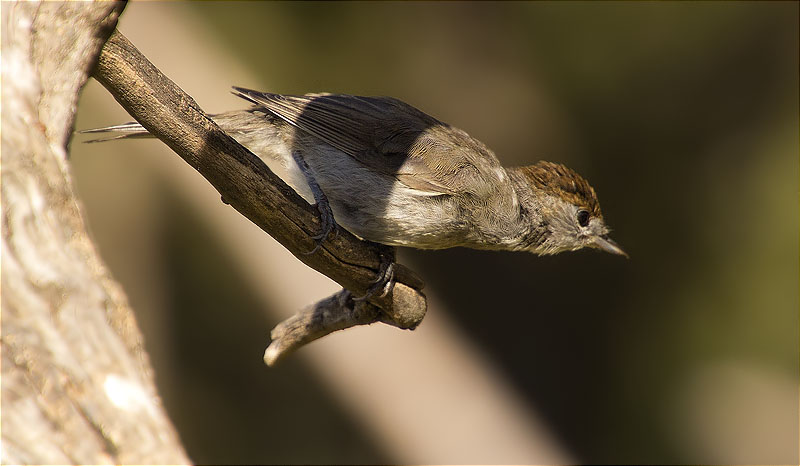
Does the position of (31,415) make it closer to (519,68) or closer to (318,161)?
(318,161)

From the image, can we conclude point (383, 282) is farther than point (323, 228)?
Yes

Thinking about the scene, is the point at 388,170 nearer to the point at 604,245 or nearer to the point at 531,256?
the point at 604,245

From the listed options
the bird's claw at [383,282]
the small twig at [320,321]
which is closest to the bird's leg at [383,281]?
the bird's claw at [383,282]

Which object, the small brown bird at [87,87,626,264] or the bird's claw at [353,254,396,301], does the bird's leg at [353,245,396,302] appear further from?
the small brown bird at [87,87,626,264]

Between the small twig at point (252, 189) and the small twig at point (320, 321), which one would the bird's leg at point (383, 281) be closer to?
the small twig at point (252, 189)

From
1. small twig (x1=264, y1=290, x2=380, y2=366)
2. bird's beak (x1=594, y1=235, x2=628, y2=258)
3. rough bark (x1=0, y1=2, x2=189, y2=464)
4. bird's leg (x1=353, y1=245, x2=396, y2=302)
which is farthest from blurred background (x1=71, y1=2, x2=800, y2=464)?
rough bark (x1=0, y1=2, x2=189, y2=464)

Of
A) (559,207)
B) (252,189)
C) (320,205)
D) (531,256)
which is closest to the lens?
(252,189)

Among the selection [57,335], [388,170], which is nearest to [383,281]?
[388,170]

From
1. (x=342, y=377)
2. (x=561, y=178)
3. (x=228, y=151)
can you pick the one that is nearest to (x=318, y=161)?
(x=228, y=151)

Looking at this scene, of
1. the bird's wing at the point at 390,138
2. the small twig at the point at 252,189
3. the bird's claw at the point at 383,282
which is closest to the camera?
the small twig at the point at 252,189
